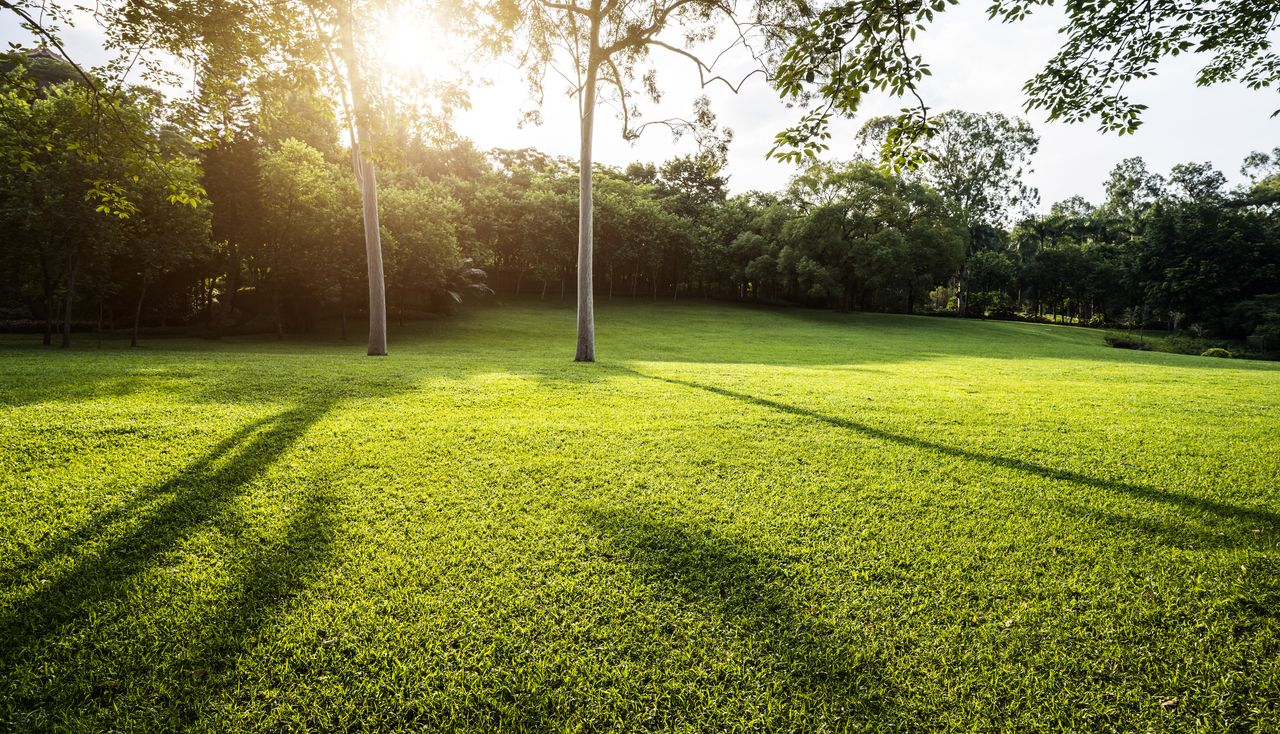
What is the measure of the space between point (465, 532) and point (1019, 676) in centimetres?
377

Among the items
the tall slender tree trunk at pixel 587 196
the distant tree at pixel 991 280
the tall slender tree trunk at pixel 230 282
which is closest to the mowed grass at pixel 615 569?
the tall slender tree trunk at pixel 587 196

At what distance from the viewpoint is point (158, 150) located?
700 cm

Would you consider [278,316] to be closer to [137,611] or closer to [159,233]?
[159,233]

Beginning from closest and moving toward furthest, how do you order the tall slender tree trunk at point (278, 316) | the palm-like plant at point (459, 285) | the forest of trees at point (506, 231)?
the forest of trees at point (506, 231)
the tall slender tree trunk at point (278, 316)
the palm-like plant at point (459, 285)

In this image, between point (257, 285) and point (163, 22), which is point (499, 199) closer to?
point (257, 285)

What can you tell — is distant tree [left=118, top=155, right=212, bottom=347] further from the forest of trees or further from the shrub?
the shrub

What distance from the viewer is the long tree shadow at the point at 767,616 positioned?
2.57m

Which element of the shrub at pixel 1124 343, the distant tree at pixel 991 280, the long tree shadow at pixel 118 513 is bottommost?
the long tree shadow at pixel 118 513

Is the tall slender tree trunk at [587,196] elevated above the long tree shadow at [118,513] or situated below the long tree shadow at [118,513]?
above

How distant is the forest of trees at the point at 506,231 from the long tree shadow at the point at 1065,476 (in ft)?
11.3

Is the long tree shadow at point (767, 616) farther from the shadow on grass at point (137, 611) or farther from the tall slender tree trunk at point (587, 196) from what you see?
the tall slender tree trunk at point (587, 196)

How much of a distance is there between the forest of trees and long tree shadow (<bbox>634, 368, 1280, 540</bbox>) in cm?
345

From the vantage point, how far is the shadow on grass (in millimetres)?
2447

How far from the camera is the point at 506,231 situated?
132 ft
